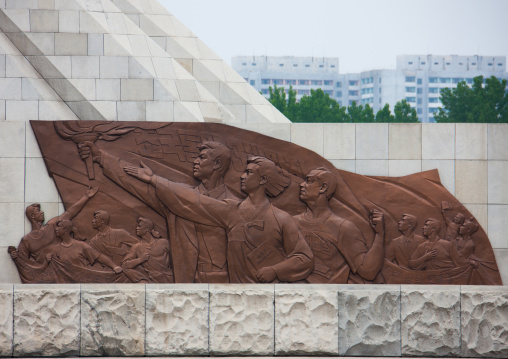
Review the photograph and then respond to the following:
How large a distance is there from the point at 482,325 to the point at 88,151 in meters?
5.50

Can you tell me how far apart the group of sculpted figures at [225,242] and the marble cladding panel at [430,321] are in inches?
13.1

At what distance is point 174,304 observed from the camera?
31.5 feet

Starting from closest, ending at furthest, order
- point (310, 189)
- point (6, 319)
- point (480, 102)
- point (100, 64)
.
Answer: point (6, 319), point (310, 189), point (100, 64), point (480, 102)

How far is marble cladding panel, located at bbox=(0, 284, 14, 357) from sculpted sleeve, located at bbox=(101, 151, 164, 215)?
1888mm

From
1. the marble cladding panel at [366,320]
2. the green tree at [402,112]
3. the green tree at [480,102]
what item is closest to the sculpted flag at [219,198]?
the marble cladding panel at [366,320]

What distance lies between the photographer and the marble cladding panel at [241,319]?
31.6 feet

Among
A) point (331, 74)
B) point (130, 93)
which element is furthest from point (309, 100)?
point (331, 74)

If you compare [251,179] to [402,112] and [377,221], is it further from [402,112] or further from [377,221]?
[402,112]

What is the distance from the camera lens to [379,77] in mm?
75938

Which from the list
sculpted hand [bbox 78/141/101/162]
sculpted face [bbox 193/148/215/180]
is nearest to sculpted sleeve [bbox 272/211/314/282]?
sculpted face [bbox 193/148/215/180]

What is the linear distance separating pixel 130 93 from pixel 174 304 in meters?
3.05

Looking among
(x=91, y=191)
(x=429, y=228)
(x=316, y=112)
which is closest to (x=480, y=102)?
(x=316, y=112)

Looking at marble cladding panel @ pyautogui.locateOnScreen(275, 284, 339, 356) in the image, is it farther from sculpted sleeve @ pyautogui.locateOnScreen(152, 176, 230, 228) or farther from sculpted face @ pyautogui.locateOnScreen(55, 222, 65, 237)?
sculpted face @ pyautogui.locateOnScreen(55, 222, 65, 237)

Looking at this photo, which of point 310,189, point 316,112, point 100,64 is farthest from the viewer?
point 316,112
